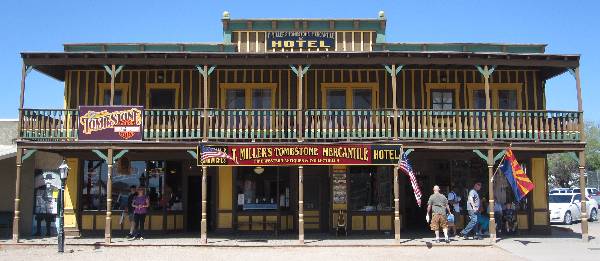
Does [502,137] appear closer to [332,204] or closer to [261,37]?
[332,204]

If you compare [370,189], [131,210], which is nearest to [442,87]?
[370,189]

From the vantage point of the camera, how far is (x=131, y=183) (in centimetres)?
1925

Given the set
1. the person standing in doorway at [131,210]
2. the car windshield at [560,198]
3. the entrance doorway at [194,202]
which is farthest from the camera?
the car windshield at [560,198]

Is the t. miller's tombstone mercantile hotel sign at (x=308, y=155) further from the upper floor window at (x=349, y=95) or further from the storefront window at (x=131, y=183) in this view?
the storefront window at (x=131, y=183)

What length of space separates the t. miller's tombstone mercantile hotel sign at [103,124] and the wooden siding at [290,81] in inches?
92.6

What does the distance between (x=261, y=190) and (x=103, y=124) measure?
17.3 ft

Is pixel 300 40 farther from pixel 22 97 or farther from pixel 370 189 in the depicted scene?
pixel 22 97

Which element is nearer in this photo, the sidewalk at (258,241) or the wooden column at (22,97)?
the sidewalk at (258,241)

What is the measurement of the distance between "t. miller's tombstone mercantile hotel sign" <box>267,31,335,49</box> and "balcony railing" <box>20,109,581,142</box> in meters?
3.45

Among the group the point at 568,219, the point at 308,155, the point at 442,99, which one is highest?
the point at 442,99

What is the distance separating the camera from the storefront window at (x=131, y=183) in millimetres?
19031

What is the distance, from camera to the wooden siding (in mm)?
19000

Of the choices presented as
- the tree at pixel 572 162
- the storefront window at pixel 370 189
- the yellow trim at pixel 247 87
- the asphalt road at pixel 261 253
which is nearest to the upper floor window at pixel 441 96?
the storefront window at pixel 370 189

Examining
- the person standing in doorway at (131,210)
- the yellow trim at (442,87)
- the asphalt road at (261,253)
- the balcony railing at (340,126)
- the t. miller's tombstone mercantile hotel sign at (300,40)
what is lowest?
the asphalt road at (261,253)
